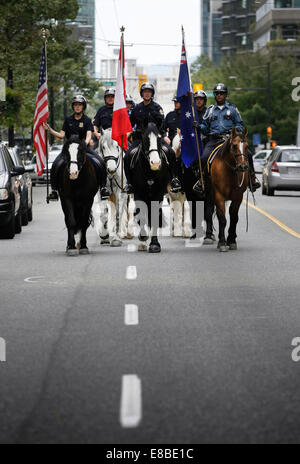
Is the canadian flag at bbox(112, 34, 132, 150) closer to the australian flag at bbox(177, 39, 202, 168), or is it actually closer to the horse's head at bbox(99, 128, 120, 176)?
the horse's head at bbox(99, 128, 120, 176)

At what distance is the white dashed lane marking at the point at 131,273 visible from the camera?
42.8 ft

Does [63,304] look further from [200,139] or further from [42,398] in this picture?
[200,139]

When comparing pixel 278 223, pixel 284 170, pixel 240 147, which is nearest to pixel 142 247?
pixel 240 147

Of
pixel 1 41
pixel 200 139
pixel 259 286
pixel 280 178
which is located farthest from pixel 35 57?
pixel 259 286

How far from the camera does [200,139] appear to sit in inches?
748

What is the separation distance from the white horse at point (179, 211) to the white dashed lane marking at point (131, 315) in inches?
340

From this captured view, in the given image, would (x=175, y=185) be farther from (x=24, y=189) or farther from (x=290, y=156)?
(x=290, y=156)

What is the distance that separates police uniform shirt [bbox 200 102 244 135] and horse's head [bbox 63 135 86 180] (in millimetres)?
2738

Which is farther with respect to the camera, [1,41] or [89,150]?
[1,41]

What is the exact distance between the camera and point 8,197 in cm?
1952

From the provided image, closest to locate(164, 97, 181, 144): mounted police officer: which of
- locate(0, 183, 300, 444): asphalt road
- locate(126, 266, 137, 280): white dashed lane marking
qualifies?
locate(0, 183, 300, 444): asphalt road

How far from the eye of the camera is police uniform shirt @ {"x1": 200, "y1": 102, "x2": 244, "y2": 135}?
57.7 feet

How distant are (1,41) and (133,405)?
4018 centimetres

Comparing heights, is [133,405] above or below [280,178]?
above
